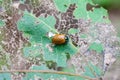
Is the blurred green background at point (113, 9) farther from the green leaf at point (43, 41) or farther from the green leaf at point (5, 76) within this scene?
the green leaf at point (5, 76)

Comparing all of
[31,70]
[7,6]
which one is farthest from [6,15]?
[31,70]

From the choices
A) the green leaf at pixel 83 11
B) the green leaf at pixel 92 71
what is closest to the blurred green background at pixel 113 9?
the green leaf at pixel 83 11

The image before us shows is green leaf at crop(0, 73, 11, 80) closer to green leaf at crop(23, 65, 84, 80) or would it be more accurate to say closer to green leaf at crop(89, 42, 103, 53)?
green leaf at crop(23, 65, 84, 80)

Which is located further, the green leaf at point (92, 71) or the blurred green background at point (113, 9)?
the blurred green background at point (113, 9)

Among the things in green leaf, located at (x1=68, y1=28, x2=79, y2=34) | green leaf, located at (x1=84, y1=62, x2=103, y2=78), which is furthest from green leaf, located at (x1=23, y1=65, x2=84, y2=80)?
green leaf, located at (x1=68, y1=28, x2=79, y2=34)

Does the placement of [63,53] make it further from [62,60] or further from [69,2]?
[69,2]

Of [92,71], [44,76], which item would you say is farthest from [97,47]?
[44,76]
